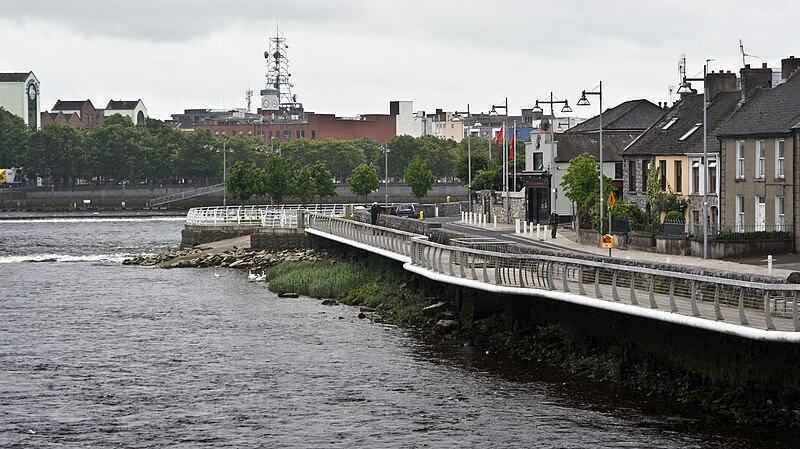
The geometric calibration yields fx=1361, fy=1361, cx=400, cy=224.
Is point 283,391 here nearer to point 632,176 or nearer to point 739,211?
point 739,211

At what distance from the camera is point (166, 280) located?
72.6 m

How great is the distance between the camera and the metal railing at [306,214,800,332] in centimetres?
2747

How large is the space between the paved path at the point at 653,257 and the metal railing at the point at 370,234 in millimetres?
8336

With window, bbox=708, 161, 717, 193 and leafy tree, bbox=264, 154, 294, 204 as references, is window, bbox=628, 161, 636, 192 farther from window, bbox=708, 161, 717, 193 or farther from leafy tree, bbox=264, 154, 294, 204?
leafy tree, bbox=264, 154, 294, 204

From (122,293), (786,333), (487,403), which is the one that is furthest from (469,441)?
(122,293)

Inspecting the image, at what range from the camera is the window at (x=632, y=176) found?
255 feet

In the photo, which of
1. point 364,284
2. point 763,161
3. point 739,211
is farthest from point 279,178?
point 763,161

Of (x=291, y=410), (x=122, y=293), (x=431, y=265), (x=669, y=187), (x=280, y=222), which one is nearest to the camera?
(x=291, y=410)

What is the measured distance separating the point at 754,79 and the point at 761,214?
1168cm

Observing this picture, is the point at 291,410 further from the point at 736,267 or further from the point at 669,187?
the point at 669,187

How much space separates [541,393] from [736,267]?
55.4ft

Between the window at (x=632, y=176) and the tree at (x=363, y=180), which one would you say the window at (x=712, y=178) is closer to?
the window at (x=632, y=176)

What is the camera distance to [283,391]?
35.0 m

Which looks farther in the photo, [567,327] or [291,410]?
[567,327]
